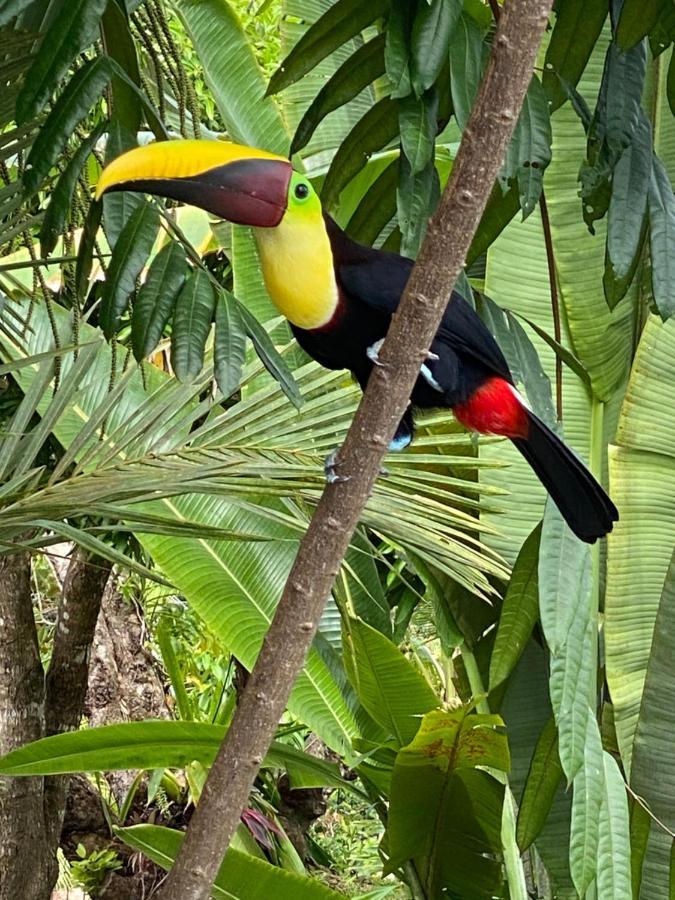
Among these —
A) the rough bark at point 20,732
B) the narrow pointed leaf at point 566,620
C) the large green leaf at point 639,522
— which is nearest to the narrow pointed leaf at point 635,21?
the narrow pointed leaf at point 566,620

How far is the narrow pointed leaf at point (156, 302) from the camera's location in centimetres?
98

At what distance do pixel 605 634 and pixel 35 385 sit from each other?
3.68ft

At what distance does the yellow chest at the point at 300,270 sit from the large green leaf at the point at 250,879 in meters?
0.78

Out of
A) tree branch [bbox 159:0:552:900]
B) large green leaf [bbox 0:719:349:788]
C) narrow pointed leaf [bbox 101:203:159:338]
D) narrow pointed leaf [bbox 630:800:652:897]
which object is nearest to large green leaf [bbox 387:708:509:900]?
narrow pointed leaf [bbox 630:800:652:897]

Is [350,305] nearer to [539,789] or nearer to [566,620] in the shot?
[566,620]

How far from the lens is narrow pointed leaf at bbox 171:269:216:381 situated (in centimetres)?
97

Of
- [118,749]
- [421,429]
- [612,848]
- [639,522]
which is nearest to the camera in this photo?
[612,848]

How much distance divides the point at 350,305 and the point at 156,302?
1.17 ft

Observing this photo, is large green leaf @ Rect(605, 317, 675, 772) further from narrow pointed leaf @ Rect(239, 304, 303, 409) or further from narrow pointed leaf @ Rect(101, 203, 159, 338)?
narrow pointed leaf @ Rect(101, 203, 159, 338)

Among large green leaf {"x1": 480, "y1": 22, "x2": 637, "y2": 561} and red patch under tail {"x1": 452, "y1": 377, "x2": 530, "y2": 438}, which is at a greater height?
large green leaf {"x1": 480, "y1": 22, "x2": 637, "y2": 561}

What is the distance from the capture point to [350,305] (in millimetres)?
1284

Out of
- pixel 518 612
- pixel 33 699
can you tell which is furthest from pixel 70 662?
pixel 518 612

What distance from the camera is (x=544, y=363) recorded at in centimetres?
199

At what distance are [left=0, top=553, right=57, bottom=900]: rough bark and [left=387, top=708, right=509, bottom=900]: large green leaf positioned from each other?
2.45 ft
